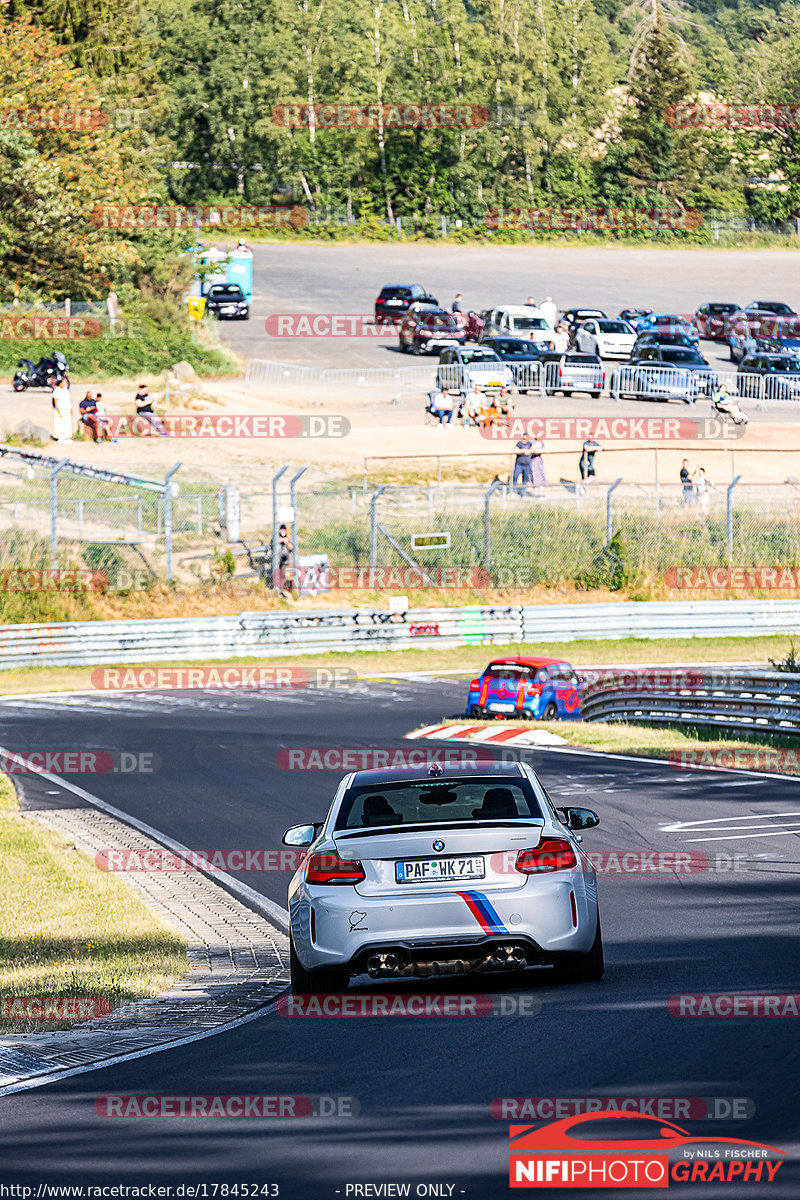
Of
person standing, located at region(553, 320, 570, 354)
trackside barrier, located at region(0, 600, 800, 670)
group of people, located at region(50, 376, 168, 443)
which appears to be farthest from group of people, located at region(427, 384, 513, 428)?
trackside barrier, located at region(0, 600, 800, 670)

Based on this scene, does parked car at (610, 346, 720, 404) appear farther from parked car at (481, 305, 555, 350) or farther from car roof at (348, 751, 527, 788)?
car roof at (348, 751, 527, 788)

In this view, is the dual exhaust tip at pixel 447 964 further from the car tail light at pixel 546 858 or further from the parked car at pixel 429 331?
the parked car at pixel 429 331

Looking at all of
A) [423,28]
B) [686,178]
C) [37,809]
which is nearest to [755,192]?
[686,178]

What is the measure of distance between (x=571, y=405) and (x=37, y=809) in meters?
38.4

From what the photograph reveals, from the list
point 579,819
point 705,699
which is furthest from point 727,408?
point 579,819

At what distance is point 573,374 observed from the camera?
5672 cm

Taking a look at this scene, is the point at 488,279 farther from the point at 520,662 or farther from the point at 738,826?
the point at 738,826

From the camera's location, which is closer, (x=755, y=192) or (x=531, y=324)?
(x=531, y=324)

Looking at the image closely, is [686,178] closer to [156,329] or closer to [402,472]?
[156,329]

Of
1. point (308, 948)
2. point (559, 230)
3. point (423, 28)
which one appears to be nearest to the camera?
point (308, 948)

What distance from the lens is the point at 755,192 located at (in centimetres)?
10094

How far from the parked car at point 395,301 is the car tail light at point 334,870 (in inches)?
2332

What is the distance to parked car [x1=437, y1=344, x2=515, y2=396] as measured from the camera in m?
55.0

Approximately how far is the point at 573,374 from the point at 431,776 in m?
48.6
